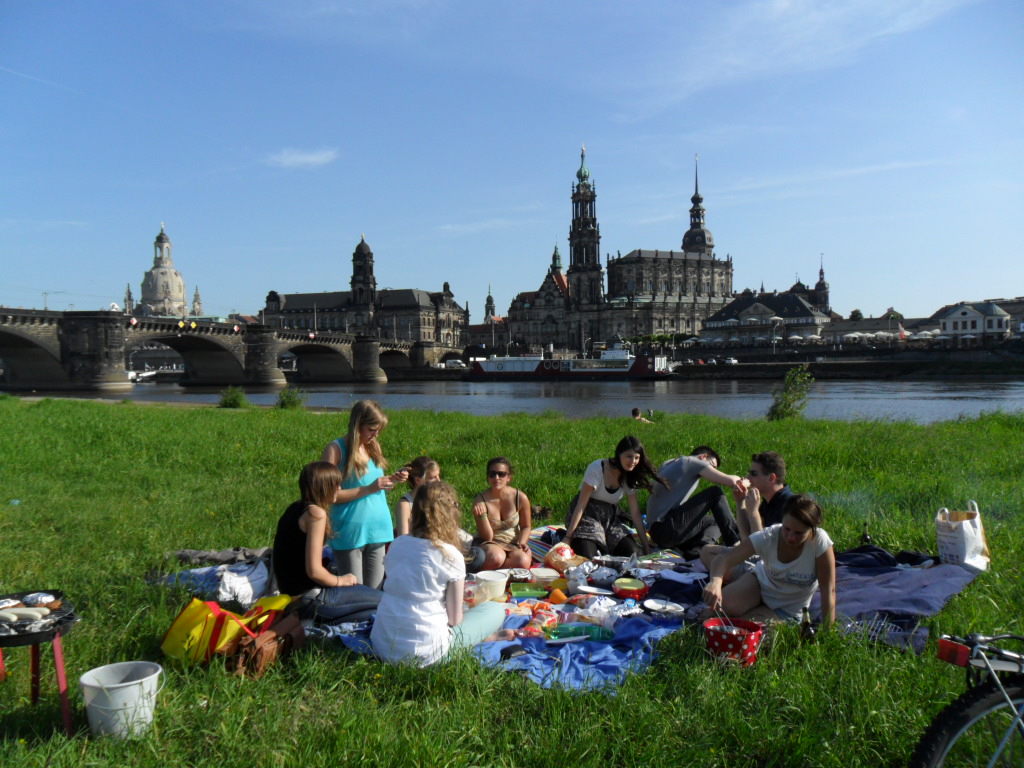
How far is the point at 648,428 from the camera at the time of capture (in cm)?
1612

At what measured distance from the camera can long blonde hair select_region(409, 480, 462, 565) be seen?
12.6ft

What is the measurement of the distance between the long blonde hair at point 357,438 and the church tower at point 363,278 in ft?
444

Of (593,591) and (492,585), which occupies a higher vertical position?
(492,585)

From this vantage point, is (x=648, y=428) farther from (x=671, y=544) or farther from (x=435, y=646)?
(x=435, y=646)

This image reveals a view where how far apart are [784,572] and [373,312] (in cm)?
13755

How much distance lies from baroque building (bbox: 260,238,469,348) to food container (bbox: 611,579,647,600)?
129m

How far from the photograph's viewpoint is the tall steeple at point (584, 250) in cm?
13150

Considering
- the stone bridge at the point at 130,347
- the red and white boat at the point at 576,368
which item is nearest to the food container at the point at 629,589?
the stone bridge at the point at 130,347

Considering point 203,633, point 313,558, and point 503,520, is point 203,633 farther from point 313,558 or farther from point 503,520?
point 503,520

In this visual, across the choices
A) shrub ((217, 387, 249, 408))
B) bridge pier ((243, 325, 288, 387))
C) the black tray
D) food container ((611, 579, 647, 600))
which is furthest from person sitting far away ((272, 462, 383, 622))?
bridge pier ((243, 325, 288, 387))

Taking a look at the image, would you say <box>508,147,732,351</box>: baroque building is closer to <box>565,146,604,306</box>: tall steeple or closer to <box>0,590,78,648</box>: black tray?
<box>565,146,604,306</box>: tall steeple

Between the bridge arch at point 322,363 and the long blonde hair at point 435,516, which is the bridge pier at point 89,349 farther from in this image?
the long blonde hair at point 435,516

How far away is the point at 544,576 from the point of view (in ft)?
18.4

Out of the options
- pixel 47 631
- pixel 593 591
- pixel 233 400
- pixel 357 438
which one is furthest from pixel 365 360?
pixel 47 631
